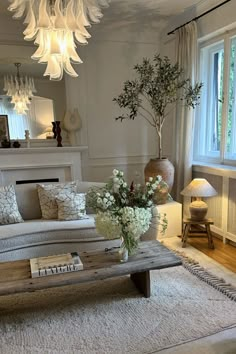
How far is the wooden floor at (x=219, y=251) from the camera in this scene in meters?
3.03

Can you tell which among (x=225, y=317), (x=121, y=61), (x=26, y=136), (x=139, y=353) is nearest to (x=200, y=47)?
(x=121, y=61)

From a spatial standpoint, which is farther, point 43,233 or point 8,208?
point 8,208

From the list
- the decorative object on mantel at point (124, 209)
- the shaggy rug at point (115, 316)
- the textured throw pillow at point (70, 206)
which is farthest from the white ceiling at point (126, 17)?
the shaggy rug at point (115, 316)

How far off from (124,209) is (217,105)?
2.51 metres

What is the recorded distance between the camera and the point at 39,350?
72.5 inches

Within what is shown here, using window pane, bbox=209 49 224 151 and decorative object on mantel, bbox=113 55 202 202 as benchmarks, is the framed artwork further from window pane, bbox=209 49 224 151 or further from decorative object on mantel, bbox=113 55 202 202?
window pane, bbox=209 49 224 151

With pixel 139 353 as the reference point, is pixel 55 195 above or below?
above

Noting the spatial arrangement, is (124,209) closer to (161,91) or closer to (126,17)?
(161,91)

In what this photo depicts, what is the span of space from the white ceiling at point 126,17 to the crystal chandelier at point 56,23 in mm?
1322

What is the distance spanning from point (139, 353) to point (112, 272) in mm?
509

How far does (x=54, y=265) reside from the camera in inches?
81.7

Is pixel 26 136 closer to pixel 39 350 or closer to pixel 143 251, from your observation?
pixel 143 251

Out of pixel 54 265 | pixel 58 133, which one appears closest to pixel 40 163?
pixel 58 133

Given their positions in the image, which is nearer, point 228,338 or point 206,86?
point 228,338
